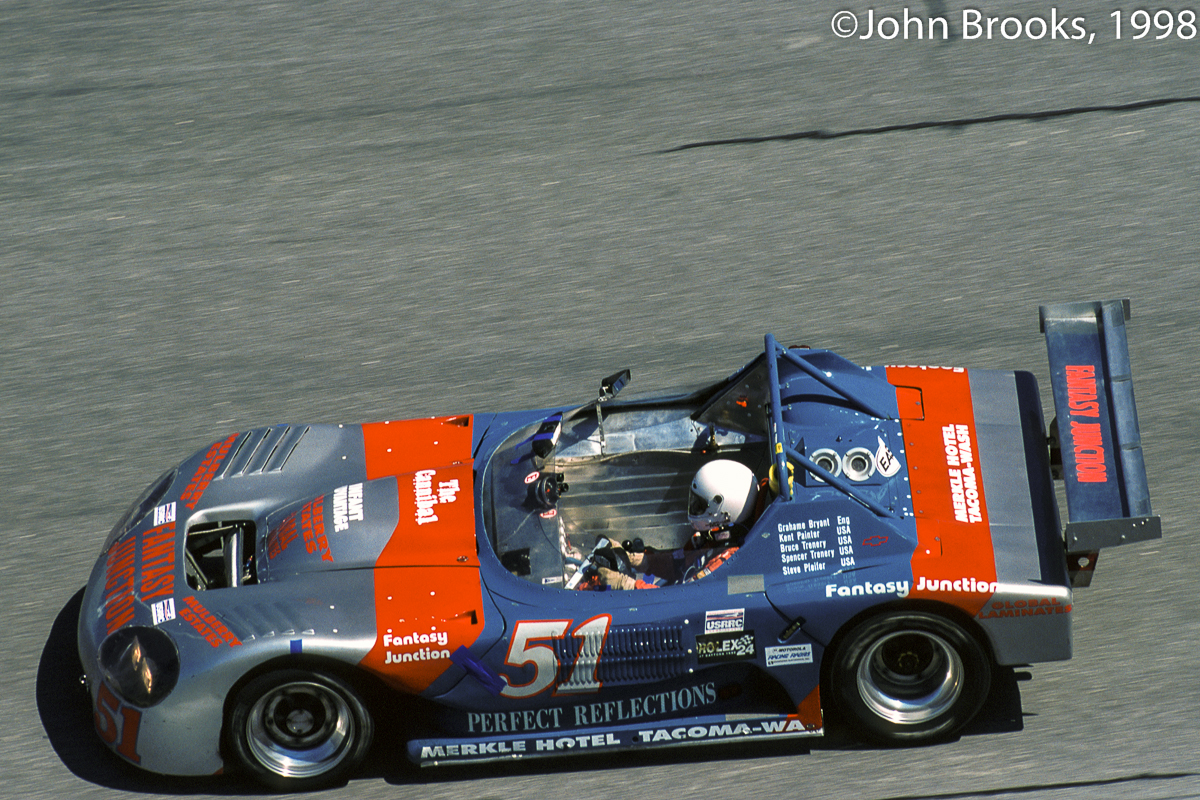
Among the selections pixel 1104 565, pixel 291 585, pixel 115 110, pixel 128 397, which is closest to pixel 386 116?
pixel 115 110

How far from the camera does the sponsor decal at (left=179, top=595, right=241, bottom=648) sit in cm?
520

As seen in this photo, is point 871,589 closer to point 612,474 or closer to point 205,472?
point 612,474

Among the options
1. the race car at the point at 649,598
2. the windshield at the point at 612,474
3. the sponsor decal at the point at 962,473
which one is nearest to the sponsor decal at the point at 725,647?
the race car at the point at 649,598

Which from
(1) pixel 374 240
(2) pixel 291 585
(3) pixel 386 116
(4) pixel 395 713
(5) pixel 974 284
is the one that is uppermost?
(3) pixel 386 116

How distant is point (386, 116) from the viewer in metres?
9.41

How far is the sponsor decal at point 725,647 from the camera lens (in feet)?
16.7

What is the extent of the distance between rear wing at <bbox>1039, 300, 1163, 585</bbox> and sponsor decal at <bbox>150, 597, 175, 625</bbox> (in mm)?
3490

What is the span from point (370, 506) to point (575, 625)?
3.72 feet

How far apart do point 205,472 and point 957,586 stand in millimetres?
3409

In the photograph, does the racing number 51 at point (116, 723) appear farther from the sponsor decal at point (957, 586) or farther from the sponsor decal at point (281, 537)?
the sponsor decal at point (957, 586)

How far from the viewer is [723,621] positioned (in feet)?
16.7

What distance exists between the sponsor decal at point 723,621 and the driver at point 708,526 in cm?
28

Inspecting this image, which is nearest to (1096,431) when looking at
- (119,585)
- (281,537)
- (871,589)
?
(871,589)

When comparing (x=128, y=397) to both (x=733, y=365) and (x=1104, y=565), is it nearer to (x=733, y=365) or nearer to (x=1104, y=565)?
(x=733, y=365)
